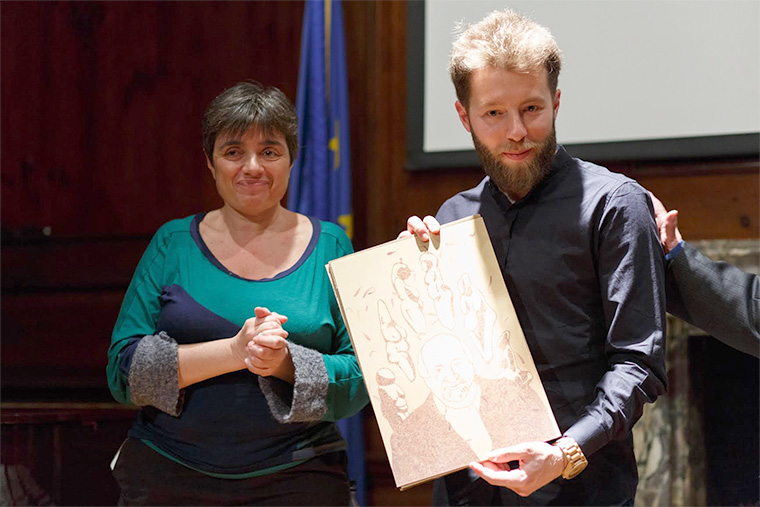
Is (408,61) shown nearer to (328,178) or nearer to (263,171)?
(328,178)

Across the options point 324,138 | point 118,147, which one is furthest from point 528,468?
point 118,147

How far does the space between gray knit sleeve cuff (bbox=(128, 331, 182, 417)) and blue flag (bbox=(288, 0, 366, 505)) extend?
1.03 meters

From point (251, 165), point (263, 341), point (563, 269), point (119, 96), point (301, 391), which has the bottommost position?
point (301, 391)

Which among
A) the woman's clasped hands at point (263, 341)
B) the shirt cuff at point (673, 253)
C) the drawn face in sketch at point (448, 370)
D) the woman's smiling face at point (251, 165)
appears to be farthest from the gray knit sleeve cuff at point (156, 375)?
the shirt cuff at point (673, 253)

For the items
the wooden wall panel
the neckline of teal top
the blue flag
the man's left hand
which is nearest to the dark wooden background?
the wooden wall panel

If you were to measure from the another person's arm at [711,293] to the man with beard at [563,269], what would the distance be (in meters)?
0.12

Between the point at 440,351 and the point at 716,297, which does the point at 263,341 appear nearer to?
the point at 440,351

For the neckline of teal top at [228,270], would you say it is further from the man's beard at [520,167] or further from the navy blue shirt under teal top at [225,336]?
the man's beard at [520,167]

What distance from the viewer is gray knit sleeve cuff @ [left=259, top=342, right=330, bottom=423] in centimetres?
139

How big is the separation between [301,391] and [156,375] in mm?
261

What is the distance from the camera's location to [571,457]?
1.09m

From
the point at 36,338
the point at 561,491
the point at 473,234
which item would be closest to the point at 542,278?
the point at 473,234

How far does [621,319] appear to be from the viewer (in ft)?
3.79

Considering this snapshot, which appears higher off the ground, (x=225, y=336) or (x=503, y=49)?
(x=503, y=49)
